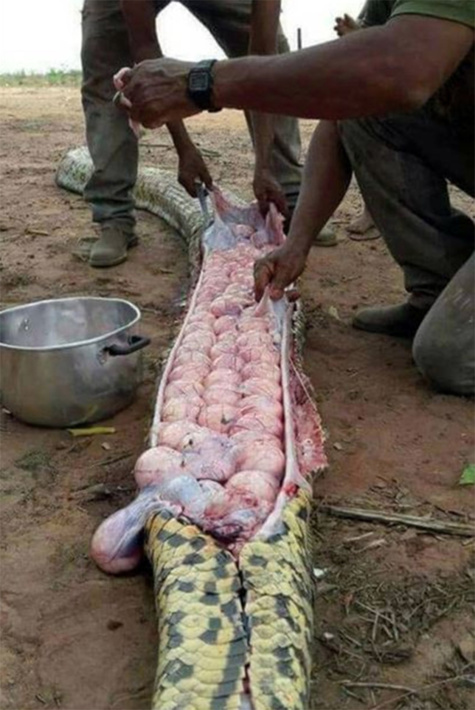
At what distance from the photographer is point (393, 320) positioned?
12.3 feet

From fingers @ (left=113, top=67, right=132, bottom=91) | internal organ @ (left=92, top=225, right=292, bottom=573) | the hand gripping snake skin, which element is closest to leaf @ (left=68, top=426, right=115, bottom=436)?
internal organ @ (left=92, top=225, right=292, bottom=573)

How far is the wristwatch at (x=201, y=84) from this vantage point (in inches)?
99.7

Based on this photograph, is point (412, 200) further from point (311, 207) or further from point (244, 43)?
point (244, 43)

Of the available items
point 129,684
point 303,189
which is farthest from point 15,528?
point 303,189

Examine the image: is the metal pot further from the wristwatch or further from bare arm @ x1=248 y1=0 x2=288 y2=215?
bare arm @ x1=248 y1=0 x2=288 y2=215

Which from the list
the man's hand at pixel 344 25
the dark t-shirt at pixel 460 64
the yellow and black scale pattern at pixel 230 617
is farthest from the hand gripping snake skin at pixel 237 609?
the man's hand at pixel 344 25

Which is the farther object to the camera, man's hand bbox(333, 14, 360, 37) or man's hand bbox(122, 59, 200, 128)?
man's hand bbox(333, 14, 360, 37)

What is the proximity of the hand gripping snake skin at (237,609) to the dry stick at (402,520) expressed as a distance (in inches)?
7.6

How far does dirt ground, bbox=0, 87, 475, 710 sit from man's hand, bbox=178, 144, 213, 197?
0.54m

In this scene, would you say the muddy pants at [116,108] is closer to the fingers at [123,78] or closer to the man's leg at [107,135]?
the man's leg at [107,135]

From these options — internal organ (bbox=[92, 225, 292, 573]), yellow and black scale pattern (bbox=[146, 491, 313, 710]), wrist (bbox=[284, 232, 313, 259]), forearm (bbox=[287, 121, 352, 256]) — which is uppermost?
forearm (bbox=[287, 121, 352, 256])

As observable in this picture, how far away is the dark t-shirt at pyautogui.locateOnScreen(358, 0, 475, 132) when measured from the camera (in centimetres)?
229

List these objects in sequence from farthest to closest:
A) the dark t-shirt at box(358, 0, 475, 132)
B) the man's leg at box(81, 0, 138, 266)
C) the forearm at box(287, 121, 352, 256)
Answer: the man's leg at box(81, 0, 138, 266), the forearm at box(287, 121, 352, 256), the dark t-shirt at box(358, 0, 475, 132)

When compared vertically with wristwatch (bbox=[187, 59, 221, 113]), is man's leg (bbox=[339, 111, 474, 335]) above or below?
below
